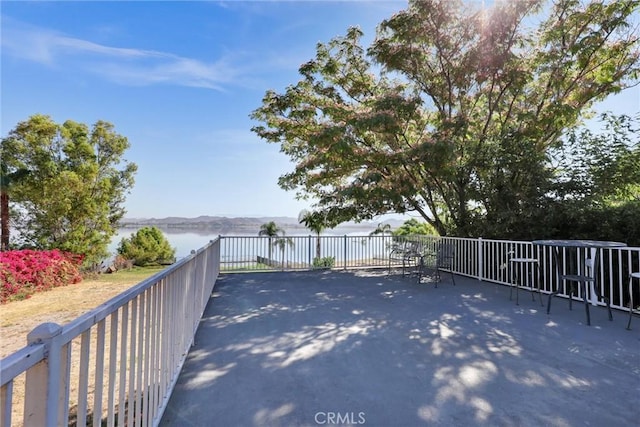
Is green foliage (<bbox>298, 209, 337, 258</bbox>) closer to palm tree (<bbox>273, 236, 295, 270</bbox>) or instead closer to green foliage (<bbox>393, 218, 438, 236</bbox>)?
palm tree (<bbox>273, 236, 295, 270</bbox>)

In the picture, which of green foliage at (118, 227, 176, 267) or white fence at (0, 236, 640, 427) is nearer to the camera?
white fence at (0, 236, 640, 427)

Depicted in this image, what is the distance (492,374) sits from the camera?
260 cm

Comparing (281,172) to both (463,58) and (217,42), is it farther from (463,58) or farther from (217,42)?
(463,58)

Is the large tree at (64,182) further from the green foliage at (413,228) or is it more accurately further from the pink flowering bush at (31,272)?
the green foliage at (413,228)

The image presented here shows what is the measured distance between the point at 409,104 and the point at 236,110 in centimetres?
604

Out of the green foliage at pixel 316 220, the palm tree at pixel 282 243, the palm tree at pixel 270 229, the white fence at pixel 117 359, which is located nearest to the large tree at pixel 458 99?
the green foliage at pixel 316 220

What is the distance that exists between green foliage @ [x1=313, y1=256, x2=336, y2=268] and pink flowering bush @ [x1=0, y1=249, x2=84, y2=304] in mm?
6852

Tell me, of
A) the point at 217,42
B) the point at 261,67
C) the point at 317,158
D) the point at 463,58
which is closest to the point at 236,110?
the point at 261,67

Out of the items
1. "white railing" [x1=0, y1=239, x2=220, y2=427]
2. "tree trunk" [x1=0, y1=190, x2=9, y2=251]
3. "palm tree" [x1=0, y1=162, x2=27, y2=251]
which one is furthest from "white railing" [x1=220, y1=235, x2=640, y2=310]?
"tree trunk" [x1=0, y1=190, x2=9, y2=251]

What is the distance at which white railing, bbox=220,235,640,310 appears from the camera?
6.50 m

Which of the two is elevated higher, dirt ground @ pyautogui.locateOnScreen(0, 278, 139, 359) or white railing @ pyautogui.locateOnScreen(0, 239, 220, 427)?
white railing @ pyautogui.locateOnScreen(0, 239, 220, 427)

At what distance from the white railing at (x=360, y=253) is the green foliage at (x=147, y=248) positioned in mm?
7307

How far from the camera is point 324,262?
8977mm

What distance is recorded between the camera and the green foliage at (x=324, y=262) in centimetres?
884
